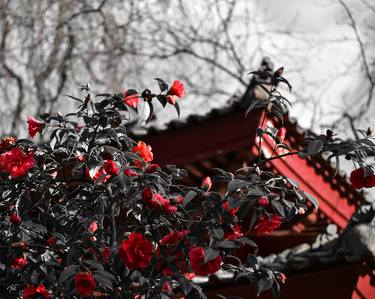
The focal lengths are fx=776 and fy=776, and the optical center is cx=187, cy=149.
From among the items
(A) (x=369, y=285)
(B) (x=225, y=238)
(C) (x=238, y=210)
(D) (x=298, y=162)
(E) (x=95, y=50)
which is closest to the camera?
(C) (x=238, y=210)

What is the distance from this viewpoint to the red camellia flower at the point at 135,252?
260 cm

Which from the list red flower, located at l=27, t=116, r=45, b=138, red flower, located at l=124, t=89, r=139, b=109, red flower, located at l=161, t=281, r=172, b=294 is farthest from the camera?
red flower, located at l=27, t=116, r=45, b=138

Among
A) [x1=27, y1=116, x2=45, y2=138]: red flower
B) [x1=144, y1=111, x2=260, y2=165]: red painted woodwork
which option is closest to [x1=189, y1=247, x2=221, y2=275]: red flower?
[x1=27, y1=116, x2=45, y2=138]: red flower

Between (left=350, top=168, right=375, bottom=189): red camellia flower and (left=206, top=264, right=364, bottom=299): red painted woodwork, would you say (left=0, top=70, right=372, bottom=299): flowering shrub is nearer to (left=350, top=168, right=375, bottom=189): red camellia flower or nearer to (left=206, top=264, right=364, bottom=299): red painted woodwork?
(left=350, top=168, right=375, bottom=189): red camellia flower

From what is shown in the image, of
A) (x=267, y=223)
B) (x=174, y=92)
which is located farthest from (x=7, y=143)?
(x=267, y=223)

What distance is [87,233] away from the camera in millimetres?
2814

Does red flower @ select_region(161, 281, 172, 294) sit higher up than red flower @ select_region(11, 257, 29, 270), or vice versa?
red flower @ select_region(11, 257, 29, 270)

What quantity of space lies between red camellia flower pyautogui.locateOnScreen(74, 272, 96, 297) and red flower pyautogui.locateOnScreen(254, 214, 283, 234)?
669mm

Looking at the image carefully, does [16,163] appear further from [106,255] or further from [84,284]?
[84,284]

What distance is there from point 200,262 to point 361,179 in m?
0.73

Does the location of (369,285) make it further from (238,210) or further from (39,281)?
(39,281)

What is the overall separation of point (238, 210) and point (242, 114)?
2.67 m

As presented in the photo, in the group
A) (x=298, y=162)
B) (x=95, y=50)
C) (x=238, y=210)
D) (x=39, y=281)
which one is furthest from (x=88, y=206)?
(x=95, y=50)

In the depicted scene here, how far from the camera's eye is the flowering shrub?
2.62 meters
